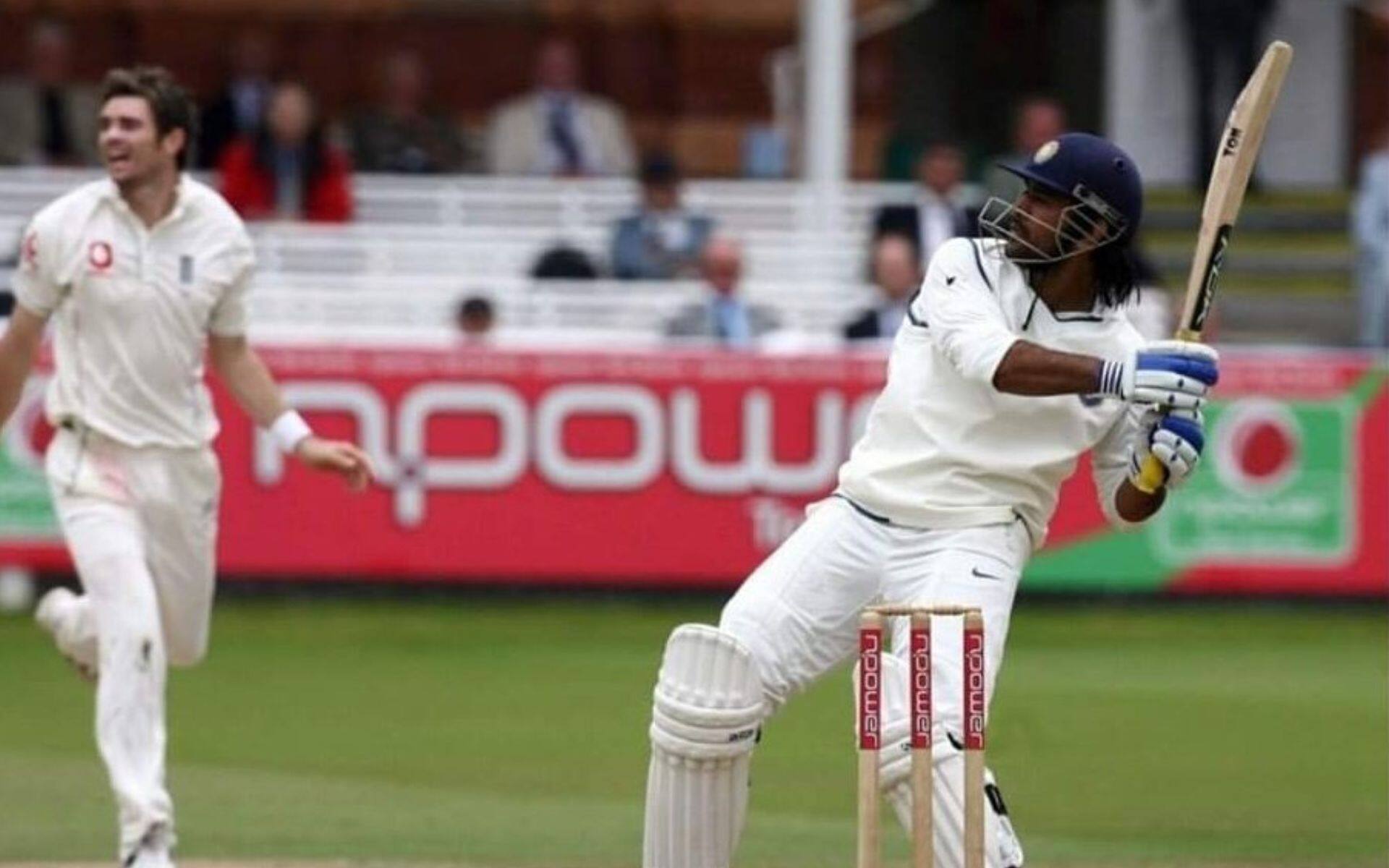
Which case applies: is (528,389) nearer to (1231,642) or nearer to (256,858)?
(1231,642)

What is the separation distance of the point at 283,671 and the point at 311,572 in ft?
5.85

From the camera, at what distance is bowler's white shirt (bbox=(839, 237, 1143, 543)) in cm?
677

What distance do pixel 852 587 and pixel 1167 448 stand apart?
74 cm

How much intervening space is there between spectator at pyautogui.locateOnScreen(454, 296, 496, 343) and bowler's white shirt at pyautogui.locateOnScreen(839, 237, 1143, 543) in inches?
305

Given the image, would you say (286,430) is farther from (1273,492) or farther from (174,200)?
(1273,492)

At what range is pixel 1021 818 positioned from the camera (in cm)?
945

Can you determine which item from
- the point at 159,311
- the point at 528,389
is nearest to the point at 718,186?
the point at 528,389

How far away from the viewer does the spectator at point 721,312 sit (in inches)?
586

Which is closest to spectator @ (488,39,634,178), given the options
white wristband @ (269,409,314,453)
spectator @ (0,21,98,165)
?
spectator @ (0,21,98,165)

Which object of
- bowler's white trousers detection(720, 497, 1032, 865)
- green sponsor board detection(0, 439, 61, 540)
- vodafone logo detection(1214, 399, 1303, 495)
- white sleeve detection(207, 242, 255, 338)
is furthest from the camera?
vodafone logo detection(1214, 399, 1303, 495)

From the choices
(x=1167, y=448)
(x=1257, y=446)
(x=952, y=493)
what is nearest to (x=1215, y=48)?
(x=1257, y=446)

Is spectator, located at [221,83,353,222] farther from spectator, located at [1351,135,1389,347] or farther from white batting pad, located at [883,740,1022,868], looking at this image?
→ white batting pad, located at [883,740,1022,868]

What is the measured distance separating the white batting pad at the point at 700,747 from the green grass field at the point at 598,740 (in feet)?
5.94

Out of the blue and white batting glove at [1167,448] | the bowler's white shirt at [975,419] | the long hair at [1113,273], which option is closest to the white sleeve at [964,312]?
the bowler's white shirt at [975,419]
